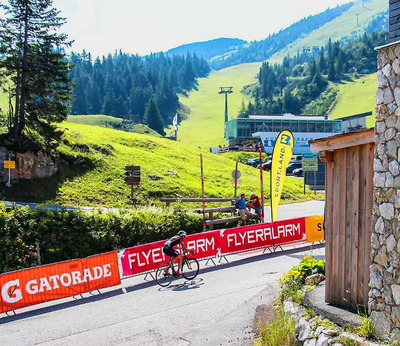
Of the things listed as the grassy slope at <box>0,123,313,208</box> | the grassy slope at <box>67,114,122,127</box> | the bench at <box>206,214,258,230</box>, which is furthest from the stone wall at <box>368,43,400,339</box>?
the grassy slope at <box>67,114,122,127</box>

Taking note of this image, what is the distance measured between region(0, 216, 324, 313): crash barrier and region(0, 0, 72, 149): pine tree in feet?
61.2

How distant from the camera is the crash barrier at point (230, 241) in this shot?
600 inches

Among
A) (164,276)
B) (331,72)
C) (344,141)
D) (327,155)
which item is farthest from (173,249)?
(331,72)

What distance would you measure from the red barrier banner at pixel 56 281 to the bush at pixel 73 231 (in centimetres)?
278

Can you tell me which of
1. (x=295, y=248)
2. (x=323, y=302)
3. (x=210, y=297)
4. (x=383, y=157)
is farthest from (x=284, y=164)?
(x=383, y=157)

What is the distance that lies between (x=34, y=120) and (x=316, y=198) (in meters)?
24.4

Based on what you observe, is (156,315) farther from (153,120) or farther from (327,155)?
(153,120)

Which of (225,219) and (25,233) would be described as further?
(225,219)

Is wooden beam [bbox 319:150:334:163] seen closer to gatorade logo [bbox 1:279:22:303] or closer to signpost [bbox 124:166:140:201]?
gatorade logo [bbox 1:279:22:303]

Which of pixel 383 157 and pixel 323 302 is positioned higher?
pixel 383 157

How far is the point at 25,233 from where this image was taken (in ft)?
52.1

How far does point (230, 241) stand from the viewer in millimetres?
17828

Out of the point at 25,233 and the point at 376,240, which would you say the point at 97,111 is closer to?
the point at 25,233

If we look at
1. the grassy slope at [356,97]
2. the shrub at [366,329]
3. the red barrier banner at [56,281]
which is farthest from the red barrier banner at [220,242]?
the grassy slope at [356,97]
